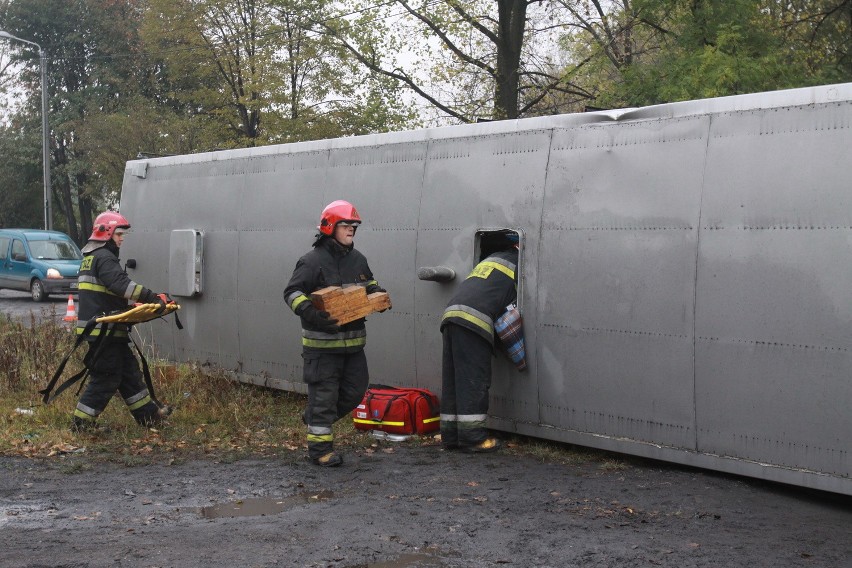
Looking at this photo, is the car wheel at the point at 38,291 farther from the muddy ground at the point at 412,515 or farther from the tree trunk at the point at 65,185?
the tree trunk at the point at 65,185

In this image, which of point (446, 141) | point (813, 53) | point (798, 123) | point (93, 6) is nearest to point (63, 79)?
point (93, 6)

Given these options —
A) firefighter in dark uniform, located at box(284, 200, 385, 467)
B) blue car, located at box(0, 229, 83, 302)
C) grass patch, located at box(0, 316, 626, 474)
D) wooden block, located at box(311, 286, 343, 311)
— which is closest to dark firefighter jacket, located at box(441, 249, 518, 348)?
firefighter in dark uniform, located at box(284, 200, 385, 467)

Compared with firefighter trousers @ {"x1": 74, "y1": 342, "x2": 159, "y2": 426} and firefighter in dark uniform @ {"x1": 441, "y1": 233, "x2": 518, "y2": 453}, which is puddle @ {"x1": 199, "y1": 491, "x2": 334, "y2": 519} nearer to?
firefighter in dark uniform @ {"x1": 441, "y1": 233, "x2": 518, "y2": 453}

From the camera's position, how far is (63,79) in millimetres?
46594

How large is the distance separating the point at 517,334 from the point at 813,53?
9891 mm

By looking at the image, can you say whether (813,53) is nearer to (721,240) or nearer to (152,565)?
(721,240)

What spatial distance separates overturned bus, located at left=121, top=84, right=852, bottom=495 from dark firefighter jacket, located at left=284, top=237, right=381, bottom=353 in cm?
87

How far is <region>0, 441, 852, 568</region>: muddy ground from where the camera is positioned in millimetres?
5266

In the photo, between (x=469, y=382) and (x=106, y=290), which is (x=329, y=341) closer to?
(x=469, y=382)

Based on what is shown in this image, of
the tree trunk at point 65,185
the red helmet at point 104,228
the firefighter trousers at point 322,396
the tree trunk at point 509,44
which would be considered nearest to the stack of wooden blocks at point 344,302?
the firefighter trousers at point 322,396

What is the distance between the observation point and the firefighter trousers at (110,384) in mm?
Answer: 8719

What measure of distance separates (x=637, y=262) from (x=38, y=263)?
69.9 ft

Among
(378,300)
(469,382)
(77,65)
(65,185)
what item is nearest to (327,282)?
(378,300)

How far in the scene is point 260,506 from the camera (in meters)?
6.49
